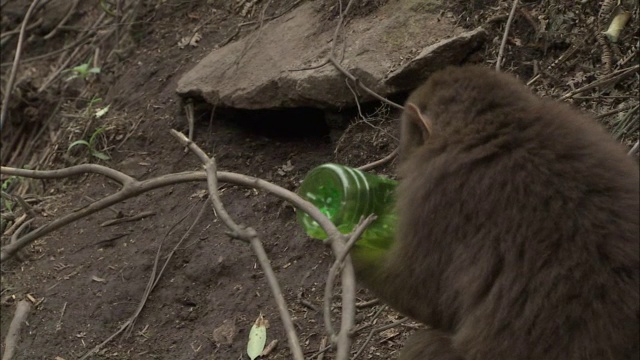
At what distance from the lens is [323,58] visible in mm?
5184

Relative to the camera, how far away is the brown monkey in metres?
2.75

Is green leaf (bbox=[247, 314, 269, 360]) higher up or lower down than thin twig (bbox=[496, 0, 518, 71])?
lower down

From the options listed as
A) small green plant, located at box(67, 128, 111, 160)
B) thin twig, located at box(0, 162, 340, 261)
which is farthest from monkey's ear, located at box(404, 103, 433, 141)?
small green plant, located at box(67, 128, 111, 160)

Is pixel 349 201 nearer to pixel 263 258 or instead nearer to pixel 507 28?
pixel 263 258

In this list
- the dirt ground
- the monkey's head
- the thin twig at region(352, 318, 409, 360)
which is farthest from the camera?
the dirt ground

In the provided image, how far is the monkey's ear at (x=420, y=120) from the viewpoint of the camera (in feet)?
10.7

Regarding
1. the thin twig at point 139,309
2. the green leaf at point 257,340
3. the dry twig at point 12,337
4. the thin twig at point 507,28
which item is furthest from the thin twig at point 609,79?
the dry twig at point 12,337

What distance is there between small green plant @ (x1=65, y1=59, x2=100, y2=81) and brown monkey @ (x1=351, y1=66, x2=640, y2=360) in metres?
3.93

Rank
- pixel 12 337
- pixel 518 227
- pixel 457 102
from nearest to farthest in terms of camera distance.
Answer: pixel 518 227 < pixel 457 102 < pixel 12 337

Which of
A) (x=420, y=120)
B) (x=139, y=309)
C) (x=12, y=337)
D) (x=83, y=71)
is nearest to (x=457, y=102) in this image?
(x=420, y=120)

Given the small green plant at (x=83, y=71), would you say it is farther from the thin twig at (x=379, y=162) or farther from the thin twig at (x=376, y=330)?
the thin twig at (x=376, y=330)

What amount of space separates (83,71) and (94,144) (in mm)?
861

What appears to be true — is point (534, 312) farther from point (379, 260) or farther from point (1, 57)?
point (1, 57)

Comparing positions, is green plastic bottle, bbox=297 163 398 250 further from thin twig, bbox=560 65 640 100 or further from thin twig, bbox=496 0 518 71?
thin twig, bbox=496 0 518 71
